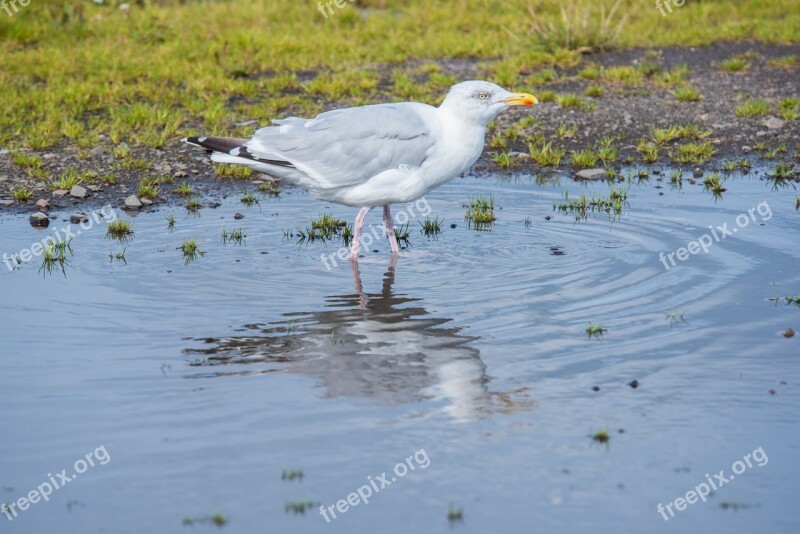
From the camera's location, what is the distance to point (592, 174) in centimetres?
1102

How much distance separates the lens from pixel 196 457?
16.9ft

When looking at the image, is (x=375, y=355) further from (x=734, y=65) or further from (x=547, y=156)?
(x=734, y=65)

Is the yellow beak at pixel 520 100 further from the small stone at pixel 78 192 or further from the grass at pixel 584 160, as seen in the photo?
the small stone at pixel 78 192

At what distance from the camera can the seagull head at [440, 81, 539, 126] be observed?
8.46 m

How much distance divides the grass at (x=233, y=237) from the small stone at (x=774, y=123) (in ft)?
20.8

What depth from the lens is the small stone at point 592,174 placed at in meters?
11.0

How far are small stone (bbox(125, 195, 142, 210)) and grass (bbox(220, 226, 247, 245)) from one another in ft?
4.21

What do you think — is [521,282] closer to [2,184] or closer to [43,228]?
[43,228]

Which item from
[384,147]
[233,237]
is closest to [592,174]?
[384,147]

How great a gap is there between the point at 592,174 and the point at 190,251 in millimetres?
4336

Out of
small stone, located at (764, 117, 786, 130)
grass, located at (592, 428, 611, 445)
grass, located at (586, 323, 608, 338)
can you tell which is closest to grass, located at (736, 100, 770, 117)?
small stone, located at (764, 117, 786, 130)

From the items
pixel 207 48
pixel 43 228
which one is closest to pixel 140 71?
pixel 207 48

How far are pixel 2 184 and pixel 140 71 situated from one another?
381 centimetres

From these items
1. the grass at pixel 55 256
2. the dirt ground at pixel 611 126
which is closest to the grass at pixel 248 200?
the dirt ground at pixel 611 126
